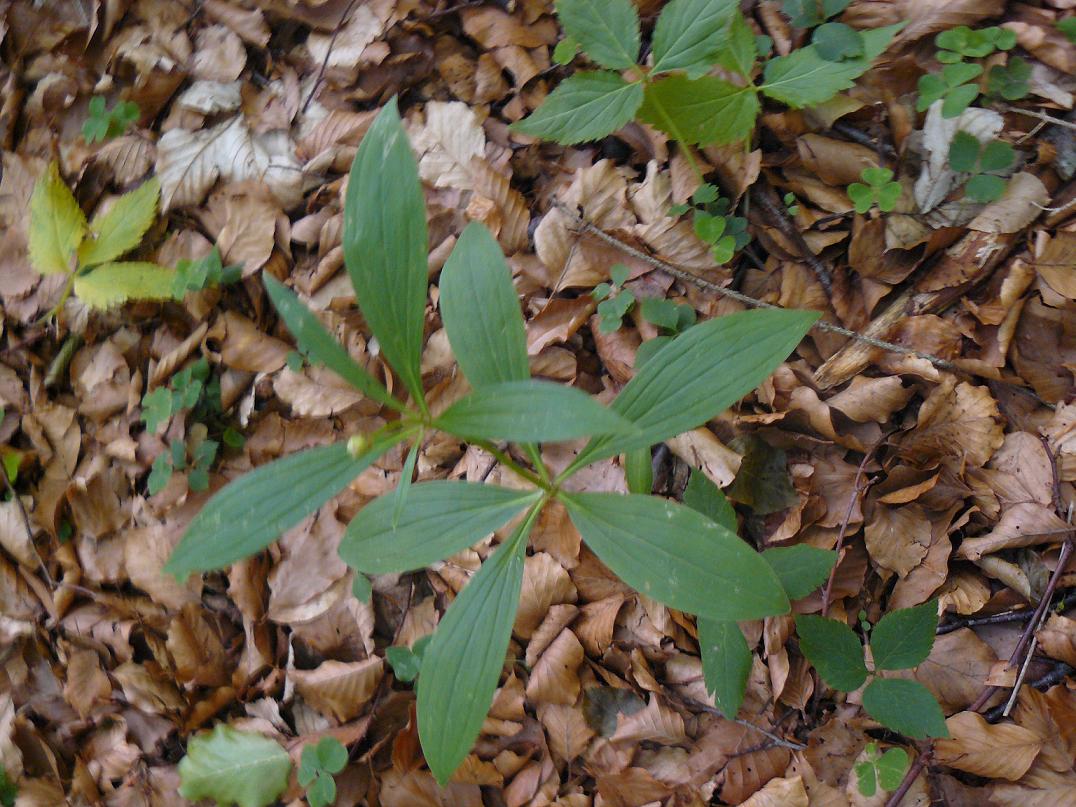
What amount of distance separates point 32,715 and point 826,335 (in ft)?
7.05

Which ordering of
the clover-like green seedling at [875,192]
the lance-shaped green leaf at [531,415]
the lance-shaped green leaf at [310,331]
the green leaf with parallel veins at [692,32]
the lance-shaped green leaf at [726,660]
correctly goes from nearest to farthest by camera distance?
the lance-shaped green leaf at [531,415] → the lance-shaped green leaf at [310,331] → the lance-shaped green leaf at [726,660] → the green leaf with parallel veins at [692,32] → the clover-like green seedling at [875,192]

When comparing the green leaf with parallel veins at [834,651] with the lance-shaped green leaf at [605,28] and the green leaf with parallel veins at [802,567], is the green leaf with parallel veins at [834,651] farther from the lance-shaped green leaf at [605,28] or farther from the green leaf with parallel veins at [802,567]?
the lance-shaped green leaf at [605,28]

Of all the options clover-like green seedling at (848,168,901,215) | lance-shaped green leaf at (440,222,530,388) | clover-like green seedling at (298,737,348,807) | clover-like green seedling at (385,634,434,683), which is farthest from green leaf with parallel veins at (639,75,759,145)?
clover-like green seedling at (298,737,348,807)

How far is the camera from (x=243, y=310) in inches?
77.2

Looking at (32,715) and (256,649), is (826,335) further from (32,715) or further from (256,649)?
(32,715)

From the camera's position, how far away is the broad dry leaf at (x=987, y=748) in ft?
4.13

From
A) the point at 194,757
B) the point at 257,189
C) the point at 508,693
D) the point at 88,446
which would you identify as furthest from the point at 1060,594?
the point at 88,446

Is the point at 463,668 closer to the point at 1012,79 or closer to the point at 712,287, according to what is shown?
the point at 712,287

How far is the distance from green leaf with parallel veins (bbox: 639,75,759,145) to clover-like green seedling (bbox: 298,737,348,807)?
1.47m

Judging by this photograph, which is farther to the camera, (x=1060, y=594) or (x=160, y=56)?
(x=160, y=56)

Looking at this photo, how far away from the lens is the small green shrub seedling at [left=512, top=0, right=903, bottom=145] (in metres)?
1.45

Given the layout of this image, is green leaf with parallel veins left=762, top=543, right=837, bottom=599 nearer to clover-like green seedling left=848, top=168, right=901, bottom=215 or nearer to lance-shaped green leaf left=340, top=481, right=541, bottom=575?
lance-shaped green leaf left=340, top=481, right=541, bottom=575

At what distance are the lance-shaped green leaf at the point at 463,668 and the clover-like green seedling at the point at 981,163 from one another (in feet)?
3.84

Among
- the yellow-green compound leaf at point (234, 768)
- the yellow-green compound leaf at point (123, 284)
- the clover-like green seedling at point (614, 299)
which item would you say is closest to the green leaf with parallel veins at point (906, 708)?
the clover-like green seedling at point (614, 299)
